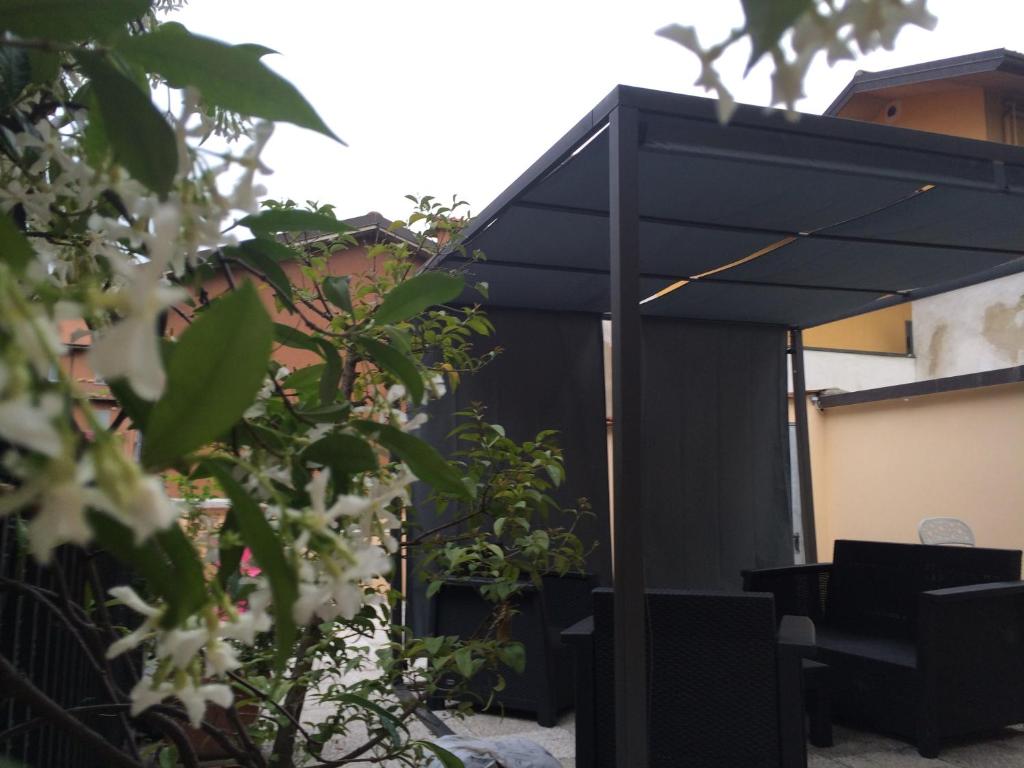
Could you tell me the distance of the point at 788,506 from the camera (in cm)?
596

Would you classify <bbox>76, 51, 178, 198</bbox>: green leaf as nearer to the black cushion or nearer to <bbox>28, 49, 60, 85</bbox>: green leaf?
<bbox>28, 49, 60, 85</bbox>: green leaf

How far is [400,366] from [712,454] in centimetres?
529

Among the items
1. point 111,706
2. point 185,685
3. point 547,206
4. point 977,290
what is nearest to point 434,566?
point 547,206

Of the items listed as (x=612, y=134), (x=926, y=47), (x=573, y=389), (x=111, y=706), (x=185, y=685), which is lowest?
(x=111, y=706)

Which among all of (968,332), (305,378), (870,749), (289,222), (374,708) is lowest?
(870,749)

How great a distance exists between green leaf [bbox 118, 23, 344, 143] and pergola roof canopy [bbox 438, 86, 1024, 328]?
226 centimetres

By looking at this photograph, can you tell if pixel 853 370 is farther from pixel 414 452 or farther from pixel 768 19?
pixel 768 19

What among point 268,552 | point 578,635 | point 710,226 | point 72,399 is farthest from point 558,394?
point 72,399

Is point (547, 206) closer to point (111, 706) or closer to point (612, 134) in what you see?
point (612, 134)

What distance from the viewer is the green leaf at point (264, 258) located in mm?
781

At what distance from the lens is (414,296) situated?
89cm

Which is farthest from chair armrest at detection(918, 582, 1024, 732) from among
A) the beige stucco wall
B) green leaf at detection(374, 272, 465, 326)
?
the beige stucco wall

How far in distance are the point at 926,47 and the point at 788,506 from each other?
571 cm

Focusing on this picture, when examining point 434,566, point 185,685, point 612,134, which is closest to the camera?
point 185,685
